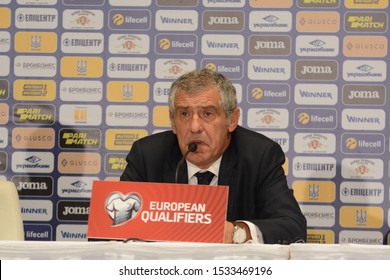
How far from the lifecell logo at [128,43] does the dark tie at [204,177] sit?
55.2 inches

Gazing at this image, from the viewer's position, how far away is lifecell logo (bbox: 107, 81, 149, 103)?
3877mm

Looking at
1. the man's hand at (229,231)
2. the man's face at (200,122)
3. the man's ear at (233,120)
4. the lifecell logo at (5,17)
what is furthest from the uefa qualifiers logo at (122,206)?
the lifecell logo at (5,17)

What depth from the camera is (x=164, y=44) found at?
12.7ft

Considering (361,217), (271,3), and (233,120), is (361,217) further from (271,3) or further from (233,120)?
(233,120)

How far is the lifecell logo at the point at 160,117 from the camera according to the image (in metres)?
3.86

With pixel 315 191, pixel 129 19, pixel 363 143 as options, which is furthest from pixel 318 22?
pixel 129 19

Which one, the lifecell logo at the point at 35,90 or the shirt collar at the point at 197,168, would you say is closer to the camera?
the shirt collar at the point at 197,168

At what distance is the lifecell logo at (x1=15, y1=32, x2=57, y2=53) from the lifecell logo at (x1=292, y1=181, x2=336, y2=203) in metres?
1.61

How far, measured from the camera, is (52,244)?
150cm

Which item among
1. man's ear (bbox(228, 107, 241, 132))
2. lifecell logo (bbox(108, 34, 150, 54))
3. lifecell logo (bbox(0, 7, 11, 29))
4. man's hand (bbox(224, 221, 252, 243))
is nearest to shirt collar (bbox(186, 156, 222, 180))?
man's ear (bbox(228, 107, 241, 132))

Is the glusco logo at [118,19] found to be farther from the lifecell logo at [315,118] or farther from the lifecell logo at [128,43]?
the lifecell logo at [315,118]
